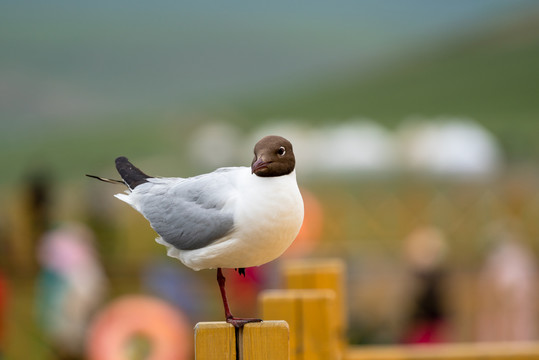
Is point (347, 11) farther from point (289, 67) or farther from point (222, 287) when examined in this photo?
point (222, 287)

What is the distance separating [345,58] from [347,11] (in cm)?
3129

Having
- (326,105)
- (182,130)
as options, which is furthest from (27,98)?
(326,105)

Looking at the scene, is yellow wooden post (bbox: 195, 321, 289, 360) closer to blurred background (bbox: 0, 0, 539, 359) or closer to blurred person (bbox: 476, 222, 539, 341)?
blurred background (bbox: 0, 0, 539, 359)

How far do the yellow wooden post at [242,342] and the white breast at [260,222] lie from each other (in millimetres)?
162

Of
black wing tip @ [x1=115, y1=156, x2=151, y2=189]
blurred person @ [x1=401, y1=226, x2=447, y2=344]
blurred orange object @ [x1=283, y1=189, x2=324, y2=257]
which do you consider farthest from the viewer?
blurred orange object @ [x1=283, y1=189, x2=324, y2=257]

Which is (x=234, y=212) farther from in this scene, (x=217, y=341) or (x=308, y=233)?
(x=308, y=233)

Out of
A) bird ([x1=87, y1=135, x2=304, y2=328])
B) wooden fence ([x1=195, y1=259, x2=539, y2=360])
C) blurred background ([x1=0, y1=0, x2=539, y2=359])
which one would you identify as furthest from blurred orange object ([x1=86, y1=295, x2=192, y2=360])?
bird ([x1=87, y1=135, x2=304, y2=328])

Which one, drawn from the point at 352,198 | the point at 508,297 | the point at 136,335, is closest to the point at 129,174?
the point at 136,335

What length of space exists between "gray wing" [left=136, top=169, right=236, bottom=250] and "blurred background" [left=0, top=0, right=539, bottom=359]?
12.2 feet

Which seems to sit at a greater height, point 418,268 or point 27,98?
point 27,98

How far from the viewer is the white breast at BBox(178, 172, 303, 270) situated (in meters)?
1.95

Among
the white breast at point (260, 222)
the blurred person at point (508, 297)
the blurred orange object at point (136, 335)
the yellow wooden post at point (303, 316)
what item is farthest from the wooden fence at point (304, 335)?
the blurred person at point (508, 297)

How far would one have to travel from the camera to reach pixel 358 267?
1346 centimetres

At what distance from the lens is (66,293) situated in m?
7.77
